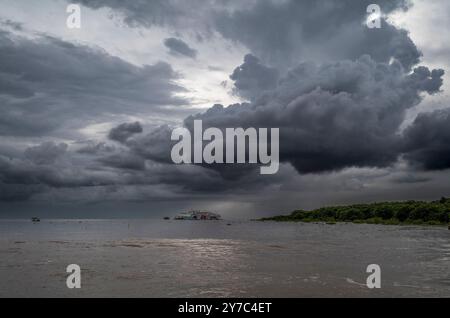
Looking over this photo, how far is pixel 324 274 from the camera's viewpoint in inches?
1352

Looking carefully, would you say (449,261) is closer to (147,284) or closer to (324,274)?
(324,274)

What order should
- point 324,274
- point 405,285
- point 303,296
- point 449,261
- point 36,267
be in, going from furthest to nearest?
point 449,261, point 36,267, point 324,274, point 405,285, point 303,296

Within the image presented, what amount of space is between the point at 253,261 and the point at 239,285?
14980 mm

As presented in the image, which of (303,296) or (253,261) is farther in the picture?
(253,261)

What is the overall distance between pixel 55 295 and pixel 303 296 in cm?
1630

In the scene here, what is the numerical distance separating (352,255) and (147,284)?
96.9ft

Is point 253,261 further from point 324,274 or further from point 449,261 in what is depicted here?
point 449,261

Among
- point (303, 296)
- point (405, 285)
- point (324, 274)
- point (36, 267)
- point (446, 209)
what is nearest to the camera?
point (303, 296)

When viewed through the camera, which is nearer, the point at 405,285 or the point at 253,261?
the point at 405,285

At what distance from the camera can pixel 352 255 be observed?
50031 mm

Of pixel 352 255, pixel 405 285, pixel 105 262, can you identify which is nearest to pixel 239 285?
pixel 405 285
